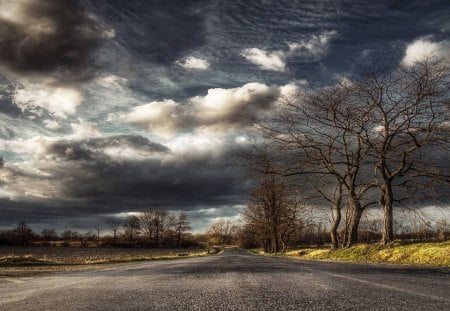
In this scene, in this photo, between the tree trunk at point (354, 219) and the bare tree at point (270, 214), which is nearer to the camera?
the tree trunk at point (354, 219)

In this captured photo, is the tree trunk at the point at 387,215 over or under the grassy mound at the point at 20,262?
over

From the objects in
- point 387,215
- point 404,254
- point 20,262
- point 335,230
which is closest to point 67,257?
point 20,262

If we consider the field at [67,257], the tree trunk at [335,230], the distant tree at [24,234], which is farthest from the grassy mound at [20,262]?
the distant tree at [24,234]

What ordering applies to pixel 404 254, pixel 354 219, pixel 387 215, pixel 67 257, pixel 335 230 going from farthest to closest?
pixel 67 257 < pixel 335 230 < pixel 354 219 < pixel 387 215 < pixel 404 254

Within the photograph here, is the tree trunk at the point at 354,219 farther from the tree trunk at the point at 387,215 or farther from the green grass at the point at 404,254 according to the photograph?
the tree trunk at the point at 387,215

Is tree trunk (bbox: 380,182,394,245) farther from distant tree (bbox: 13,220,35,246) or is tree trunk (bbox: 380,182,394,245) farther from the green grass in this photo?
distant tree (bbox: 13,220,35,246)

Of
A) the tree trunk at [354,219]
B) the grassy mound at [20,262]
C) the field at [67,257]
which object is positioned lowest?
the field at [67,257]

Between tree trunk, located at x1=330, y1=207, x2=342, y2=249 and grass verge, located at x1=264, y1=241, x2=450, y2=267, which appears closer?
grass verge, located at x1=264, y1=241, x2=450, y2=267

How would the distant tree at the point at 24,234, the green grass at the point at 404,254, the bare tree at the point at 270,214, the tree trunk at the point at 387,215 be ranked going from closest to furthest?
the green grass at the point at 404,254, the tree trunk at the point at 387,215, the bare tree at the point at 270,214, the distant tree at the point at 24,234

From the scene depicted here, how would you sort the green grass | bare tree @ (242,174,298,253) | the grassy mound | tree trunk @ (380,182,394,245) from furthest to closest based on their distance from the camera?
bare tree @ (242,174,298,253) → the grassy mound → tree trunk @ (380,182,394,245) → the green grass

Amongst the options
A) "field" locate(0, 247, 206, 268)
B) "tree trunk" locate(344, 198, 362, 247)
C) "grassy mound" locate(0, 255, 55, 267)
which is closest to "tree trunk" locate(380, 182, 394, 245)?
"tree trunk" locate(344, 198, 362, 247)

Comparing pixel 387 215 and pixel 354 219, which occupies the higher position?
pixel 387 215

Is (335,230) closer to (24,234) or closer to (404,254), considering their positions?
(404,254)

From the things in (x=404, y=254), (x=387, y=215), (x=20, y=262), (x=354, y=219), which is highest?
(x=387, y=215)
